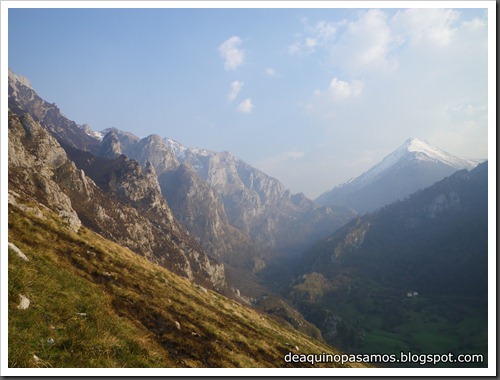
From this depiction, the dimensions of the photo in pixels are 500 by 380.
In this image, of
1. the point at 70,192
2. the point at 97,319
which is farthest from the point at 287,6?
the point at 70,192

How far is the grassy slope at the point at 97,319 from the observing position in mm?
12750

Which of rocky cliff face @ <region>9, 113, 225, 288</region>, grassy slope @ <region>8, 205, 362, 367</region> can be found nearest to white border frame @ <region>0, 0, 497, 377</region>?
grassy slope @ <region>8, 205, 362, 367</region>

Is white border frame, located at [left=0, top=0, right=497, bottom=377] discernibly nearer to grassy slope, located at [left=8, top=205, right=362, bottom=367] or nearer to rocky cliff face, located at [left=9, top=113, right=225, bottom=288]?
grassy slope, located at [left=8, top=205, right=362, bottom=367]

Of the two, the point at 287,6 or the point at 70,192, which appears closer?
the point at 287,6

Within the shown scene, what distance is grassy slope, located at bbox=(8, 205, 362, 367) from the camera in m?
12.8

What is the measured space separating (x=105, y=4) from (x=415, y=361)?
111 feet

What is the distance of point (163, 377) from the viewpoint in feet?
51.5

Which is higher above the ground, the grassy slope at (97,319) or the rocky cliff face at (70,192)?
the rocky cliff face at (70,192)

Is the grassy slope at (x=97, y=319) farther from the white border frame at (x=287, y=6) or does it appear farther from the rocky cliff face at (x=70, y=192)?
the rocky cliff face at (x=70, y=192)

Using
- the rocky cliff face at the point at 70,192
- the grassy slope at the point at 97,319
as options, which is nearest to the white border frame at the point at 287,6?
the grassy slope at the point at 97,319

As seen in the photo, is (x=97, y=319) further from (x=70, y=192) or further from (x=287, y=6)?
(x=70, y=192)

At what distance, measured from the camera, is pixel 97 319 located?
15430 millimetres

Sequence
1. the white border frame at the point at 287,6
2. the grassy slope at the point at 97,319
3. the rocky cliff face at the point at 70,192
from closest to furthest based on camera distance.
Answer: the grassy slope at the point at 97,319
the white border frame at the point at 287,6
the rocky cliff face at the point at 70,192

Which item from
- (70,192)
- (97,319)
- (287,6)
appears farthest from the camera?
(70,192)
